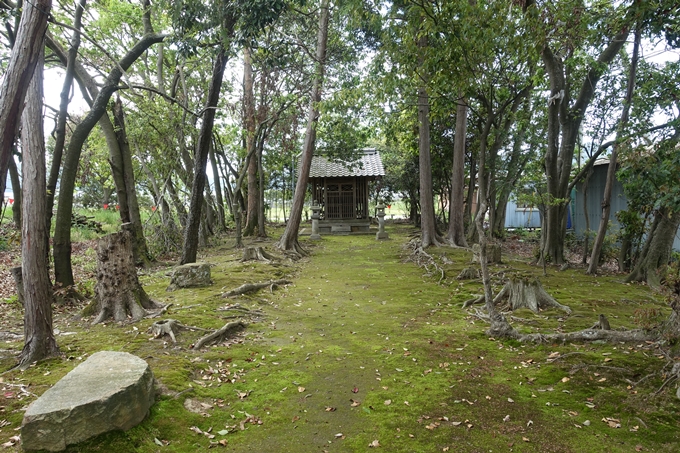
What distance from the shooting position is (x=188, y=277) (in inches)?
349

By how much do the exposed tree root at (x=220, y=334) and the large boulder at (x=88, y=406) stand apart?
1.67 m

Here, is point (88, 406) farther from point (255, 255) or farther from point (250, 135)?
point (250, 135)

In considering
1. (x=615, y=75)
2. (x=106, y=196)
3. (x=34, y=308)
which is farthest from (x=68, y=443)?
(x=106, y=196)

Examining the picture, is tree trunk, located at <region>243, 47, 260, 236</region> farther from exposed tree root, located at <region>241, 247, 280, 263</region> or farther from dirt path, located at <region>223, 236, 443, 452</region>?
dirt path, located at <region>223, 236, 443, 452</region>

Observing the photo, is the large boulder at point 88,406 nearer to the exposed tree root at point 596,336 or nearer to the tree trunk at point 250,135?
the exposed tree root at point 596,336

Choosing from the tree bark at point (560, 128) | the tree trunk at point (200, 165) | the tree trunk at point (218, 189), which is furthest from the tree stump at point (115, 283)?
the tree trunk at point (218, 189)

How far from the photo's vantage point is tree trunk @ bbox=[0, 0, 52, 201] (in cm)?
374

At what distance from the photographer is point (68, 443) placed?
310 cm

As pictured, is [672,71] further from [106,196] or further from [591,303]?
[106,196]

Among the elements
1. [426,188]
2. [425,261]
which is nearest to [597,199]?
[426,188]

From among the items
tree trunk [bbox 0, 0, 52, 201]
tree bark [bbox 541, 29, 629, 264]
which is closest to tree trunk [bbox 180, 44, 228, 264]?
tree trunk [bbox 0, 0, 52, 201]

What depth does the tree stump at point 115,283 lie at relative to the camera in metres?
6.41

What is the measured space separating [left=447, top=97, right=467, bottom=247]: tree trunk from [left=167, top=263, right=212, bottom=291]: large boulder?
32.3 ft

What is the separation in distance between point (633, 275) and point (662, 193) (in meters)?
4.12
